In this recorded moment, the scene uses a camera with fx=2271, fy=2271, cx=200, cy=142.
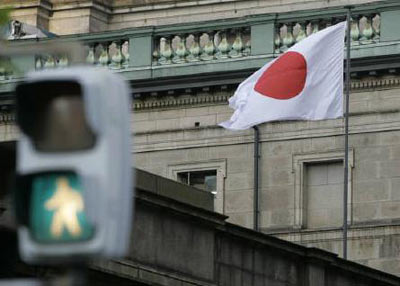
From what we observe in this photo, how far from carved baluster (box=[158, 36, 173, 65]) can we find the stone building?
23 millimetres

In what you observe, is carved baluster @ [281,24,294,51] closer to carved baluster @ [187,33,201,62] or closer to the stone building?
the stone building

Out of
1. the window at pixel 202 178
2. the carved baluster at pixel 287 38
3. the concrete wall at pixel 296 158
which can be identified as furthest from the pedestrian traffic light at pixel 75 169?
the window at pixel 202 178

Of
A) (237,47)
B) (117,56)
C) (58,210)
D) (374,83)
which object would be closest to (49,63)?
(117,56)

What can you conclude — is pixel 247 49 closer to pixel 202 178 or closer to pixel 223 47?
pixel 223 47

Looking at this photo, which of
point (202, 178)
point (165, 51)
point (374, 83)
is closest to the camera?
point (374, 83)

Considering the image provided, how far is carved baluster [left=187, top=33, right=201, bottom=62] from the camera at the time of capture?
5059 centimetres

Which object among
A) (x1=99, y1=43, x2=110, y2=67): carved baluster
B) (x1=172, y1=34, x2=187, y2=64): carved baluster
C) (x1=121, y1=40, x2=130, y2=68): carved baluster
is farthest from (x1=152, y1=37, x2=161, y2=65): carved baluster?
(x1=99, y1=43, x2=110, y2=67): carved baluster

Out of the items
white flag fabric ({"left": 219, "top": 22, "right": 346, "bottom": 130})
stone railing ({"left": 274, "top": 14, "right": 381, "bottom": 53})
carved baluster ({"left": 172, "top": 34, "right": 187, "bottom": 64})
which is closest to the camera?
white flag fabric ({"left": 219, "top": 22, "right": 346, "bottom": 130})

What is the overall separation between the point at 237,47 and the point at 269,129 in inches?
82.9

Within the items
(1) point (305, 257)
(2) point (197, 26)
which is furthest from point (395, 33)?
(1) point (305, 257)

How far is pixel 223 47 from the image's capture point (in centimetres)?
5050

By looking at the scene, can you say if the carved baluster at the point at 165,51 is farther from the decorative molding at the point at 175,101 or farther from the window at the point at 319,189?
the window at the point at 319,189

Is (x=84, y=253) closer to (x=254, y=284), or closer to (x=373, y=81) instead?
(x=254, y=284)

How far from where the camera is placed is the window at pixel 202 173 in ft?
162
